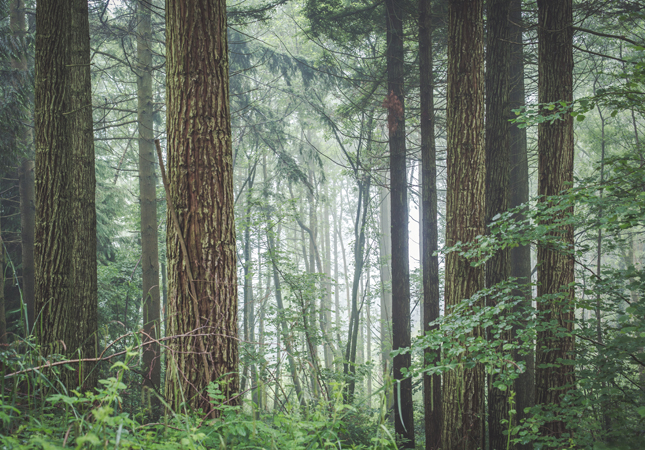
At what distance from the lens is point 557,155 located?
4812 mm

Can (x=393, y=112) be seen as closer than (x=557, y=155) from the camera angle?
No

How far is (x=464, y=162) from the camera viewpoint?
4.48 metres

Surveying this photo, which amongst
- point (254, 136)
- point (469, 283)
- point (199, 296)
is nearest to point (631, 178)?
point (469, 283)

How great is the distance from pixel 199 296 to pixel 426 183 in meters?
5.78

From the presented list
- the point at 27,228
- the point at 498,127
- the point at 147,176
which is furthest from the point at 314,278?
the point at 27,228

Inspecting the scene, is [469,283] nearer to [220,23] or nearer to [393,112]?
[220,23]

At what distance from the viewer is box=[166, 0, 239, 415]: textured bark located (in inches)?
102

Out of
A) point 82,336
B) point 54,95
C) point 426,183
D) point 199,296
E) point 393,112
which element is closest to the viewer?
point 199,296

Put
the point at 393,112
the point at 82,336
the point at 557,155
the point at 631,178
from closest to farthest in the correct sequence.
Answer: the point at 631,178 → the point at 82,336 → the point at 557,155 → the point at 393,112

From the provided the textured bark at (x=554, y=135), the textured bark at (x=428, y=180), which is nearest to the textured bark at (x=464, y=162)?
the textured bark at (x=554, y=135)

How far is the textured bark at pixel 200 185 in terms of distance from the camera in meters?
2.59

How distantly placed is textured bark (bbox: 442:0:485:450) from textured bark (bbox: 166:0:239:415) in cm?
284

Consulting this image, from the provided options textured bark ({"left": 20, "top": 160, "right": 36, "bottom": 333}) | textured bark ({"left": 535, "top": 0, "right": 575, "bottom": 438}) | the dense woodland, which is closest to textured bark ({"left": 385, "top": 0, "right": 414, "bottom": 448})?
the dense woodland

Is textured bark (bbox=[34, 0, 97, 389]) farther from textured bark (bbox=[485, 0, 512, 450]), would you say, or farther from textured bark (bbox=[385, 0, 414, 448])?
textured bark (bbox=[385, 0, 414, 448])
